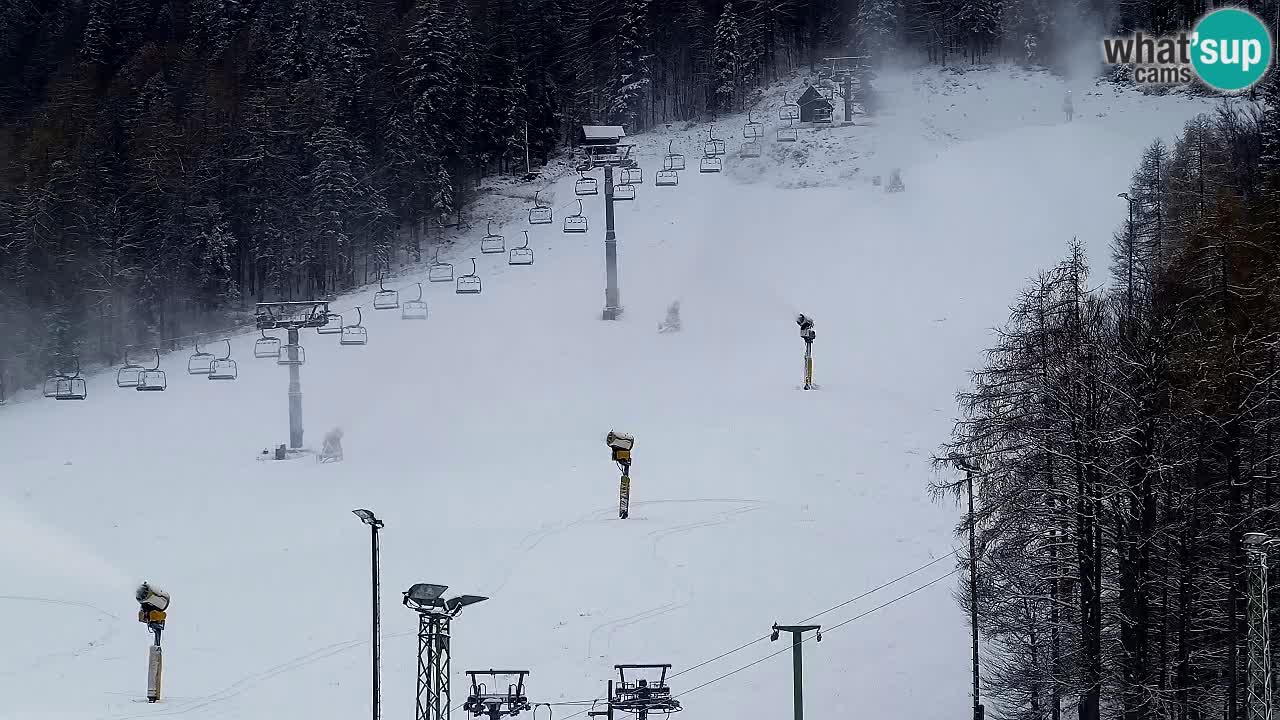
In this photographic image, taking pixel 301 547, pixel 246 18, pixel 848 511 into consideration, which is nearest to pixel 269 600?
pixel 301 547

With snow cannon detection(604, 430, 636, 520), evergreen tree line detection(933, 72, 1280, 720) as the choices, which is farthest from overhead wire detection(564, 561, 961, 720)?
snow cannon detection(604, 430, 636, 520)

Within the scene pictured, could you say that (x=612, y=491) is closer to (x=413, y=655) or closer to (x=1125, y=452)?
(x=413, y=655)

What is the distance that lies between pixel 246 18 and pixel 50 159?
2330 cm

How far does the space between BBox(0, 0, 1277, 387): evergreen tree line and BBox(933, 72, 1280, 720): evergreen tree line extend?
42483 millimetres

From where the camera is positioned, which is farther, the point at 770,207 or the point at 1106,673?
the point at 770,207

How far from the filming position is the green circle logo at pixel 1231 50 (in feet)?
198

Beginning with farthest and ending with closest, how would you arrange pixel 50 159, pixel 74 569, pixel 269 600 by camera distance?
pixel 50 159
pixel 74 569
pixel 269 600

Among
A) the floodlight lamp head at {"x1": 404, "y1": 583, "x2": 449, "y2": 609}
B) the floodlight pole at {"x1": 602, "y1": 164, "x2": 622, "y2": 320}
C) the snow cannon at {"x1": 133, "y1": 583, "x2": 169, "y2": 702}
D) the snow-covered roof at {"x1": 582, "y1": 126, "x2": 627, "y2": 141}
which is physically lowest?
the snow cannon at {"x1": 133, "y1": 583, "x2": 169, "y2": 702}

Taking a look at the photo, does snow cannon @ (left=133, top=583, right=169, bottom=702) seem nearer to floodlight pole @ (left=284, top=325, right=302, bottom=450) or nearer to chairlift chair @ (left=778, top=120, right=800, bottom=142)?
floodlight pole @ (left=284, top=325, right=302, bottom=450)

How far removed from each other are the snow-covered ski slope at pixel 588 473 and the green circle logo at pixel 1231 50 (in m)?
4.91

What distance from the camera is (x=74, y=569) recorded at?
29.9 m

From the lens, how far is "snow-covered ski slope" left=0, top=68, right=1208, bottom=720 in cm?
2509

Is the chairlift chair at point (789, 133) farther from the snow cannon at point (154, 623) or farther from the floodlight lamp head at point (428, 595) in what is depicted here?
the floodlight lamp head at point (428, 595)

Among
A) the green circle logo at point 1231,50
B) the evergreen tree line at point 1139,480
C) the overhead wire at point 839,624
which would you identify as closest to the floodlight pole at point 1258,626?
the evergreen tree line at point 1139,480
